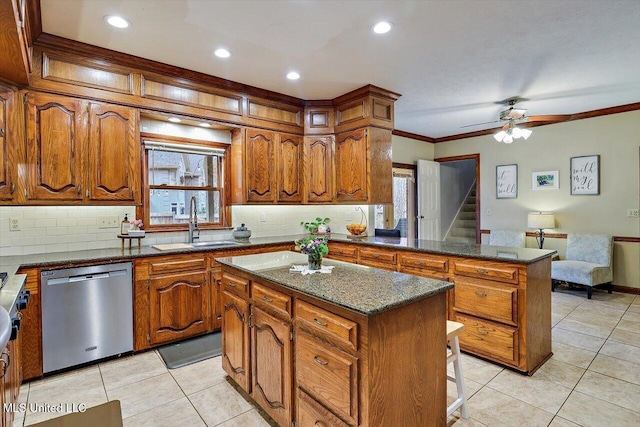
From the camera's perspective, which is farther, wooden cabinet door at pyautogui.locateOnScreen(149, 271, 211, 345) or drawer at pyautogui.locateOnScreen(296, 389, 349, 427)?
wooden cabinet door at pyautogui.locateOnScreen(149, 271, 211, 345)

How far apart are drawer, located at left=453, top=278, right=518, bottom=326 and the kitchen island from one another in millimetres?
1195

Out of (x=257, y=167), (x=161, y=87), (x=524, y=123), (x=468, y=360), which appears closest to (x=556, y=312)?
(x=468, y=360)

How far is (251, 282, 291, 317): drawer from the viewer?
5.96 ft

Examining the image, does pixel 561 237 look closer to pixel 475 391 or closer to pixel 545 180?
pixel 545 180

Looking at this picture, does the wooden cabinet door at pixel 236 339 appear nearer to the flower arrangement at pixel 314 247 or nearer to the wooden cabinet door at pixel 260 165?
the flower arrangement at pixel 314 247

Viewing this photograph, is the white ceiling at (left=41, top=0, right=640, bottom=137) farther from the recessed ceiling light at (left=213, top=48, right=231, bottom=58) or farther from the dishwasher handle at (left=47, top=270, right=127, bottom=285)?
the dishwasher handle at (left=47, top=270, right=127, bottom=285)

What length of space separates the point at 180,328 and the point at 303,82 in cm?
287

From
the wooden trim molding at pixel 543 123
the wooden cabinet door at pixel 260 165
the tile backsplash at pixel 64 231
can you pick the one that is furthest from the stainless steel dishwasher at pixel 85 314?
the wooden trim molding at pixel 543 123

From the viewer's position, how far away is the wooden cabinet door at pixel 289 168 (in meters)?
4.25

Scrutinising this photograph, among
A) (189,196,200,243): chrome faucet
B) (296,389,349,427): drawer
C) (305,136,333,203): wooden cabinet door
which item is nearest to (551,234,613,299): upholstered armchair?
(305,136,333,203): wooden cabinet door

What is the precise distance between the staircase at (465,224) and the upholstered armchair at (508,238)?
162 cm

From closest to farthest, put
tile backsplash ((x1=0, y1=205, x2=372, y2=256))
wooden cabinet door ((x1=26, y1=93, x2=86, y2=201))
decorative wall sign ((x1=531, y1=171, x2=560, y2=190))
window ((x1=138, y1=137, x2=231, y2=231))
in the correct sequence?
wooden cabinet door ((x1=26, y1=93, x2=86, y2=201))
tile backsplash ((x1=0, y1=205, x2=372, y2=256))
window ((x1=138, y1=137, x2=231, y2=231))
decorative wall sign ((x1=531, y1=171, x2=560, y2=190))

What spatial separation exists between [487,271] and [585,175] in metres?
3.65

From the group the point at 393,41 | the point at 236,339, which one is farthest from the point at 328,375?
the point at 393,41
